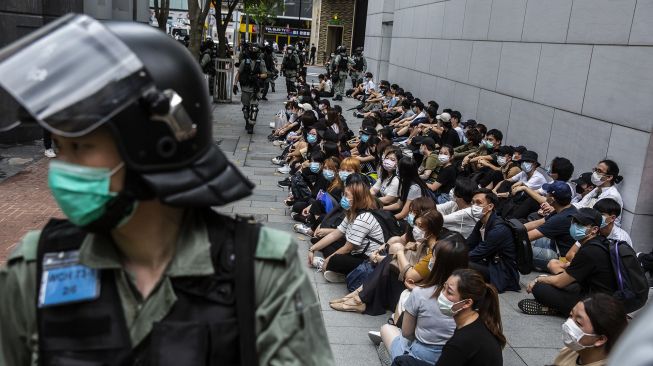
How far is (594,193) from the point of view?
23.5 ft

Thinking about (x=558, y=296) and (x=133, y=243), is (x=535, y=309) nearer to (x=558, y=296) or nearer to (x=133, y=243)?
(x=558, y=296)

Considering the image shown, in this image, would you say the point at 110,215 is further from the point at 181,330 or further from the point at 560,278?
the point at 560,278

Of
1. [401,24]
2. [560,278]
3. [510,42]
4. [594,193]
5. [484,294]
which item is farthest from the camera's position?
[401,24]

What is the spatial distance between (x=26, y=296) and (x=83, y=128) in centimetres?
46

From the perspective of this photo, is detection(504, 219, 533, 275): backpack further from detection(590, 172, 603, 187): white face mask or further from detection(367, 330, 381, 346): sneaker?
detection(367, 330, 381, 346): sneaker

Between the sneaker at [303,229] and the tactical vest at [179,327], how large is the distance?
668cm

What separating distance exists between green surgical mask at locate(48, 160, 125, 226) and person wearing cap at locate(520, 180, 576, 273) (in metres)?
5.92

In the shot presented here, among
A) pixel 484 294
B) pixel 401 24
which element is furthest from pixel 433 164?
pixel 401 24

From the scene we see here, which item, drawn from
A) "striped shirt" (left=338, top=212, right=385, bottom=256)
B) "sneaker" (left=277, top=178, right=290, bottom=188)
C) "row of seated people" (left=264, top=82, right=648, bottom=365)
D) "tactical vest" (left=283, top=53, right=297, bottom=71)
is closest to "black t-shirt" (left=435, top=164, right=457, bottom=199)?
"row of seated people" (left=264, top=82, right=648, bottom=365)

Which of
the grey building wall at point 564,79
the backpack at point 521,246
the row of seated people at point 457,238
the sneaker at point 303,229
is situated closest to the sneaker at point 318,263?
the row of seated people at point 457,238

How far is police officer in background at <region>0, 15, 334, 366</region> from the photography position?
4.70 feet

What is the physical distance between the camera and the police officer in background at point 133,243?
1.43 m

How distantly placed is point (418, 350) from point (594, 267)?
6.40ft

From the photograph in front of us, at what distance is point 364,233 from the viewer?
6.30m
